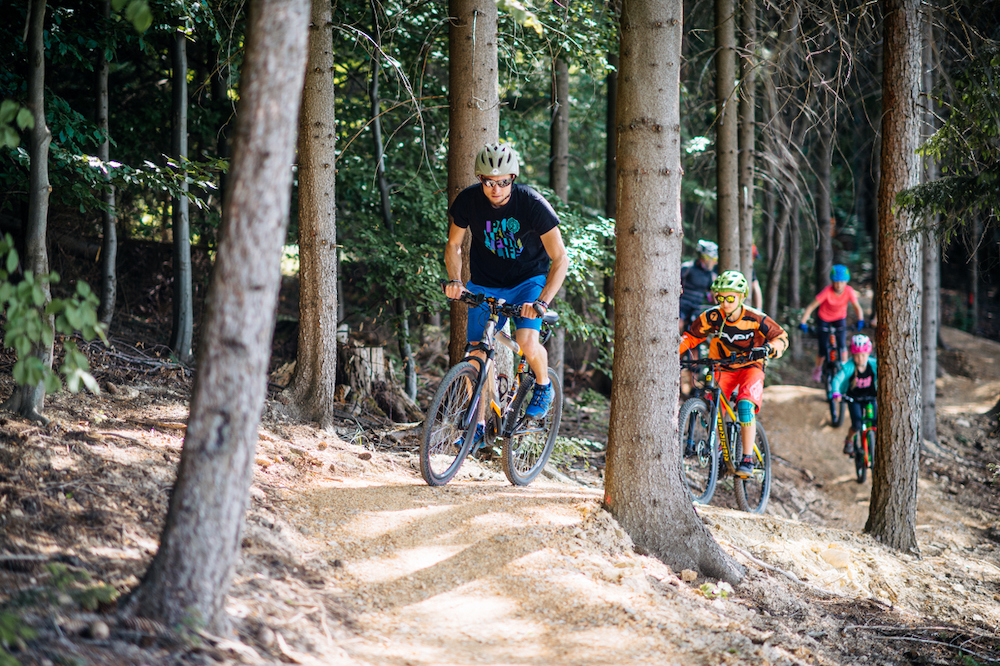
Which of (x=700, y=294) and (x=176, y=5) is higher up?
(x=176, y=5)

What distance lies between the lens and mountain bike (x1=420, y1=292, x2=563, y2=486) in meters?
4.86

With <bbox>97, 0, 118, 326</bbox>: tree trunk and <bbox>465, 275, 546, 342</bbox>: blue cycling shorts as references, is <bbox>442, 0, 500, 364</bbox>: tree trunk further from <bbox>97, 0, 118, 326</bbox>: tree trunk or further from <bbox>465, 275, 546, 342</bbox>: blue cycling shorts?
<bbox>97, 0, 118, 326</bbox>: tree trunk

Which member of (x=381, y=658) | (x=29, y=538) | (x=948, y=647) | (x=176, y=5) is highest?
(x=176, y=5)

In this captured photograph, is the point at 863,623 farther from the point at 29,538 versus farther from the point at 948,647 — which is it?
the point at 29,538

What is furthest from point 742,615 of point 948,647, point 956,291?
point 956,291

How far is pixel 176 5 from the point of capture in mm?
6199

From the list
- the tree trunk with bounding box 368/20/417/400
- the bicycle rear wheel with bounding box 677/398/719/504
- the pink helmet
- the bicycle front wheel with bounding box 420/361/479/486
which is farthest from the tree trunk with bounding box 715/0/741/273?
the bicycle front wheel with bounding box 420/361/479/486

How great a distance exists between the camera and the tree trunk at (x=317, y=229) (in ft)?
19.4

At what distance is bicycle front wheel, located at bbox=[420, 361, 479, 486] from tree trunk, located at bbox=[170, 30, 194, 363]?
14.2 feet

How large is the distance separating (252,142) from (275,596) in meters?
1.99

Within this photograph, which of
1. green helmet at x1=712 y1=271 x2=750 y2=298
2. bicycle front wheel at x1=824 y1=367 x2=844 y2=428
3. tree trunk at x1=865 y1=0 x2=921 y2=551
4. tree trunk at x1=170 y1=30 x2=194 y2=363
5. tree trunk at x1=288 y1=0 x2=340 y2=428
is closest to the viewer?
tree trunk at x1=288 y1=0 x2=340 y2=428

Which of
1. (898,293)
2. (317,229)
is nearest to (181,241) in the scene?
(317,229)

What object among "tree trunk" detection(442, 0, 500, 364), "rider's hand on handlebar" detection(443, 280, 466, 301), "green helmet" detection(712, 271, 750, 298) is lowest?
"rider's hand on handlebar" detection(443, 280, 466, 301)

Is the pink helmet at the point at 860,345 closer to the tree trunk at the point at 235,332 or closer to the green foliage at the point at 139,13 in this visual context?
the tree trunk at the point at 235,332
